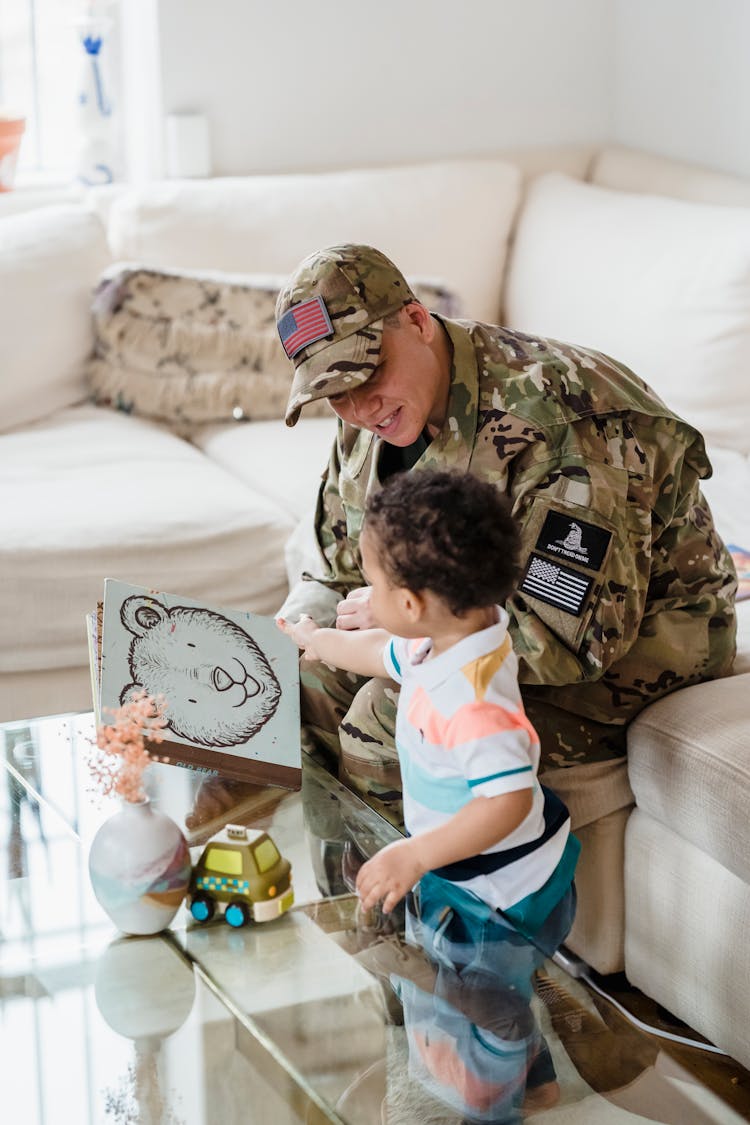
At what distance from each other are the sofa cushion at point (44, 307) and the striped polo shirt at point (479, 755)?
144cm

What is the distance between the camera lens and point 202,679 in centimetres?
139

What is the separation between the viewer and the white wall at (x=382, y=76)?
2.85 metres

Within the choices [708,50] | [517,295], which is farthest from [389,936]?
[708,50]

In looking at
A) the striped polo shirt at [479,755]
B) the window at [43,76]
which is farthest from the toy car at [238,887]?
the window at [43,76]

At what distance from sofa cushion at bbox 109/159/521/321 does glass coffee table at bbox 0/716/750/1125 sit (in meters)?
1.60

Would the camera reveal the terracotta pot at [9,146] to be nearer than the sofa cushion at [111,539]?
No

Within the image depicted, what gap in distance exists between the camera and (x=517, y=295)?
9.14 feet

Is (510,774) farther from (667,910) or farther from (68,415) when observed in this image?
(68,415)

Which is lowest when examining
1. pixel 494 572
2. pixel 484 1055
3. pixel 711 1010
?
pixel 711 1010

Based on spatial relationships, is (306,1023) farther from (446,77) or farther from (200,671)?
(446,77)

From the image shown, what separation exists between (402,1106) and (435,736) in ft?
1.02

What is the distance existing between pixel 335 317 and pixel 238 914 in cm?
57

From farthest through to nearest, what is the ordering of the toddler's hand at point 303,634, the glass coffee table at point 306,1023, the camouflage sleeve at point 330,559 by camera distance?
the camouflage sleeve at point 330,559, the toddler's hand at point 303,634, the glass coffee table at point 306,1023

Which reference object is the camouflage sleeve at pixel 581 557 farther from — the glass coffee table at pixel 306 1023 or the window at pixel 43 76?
the window at pixel 43 76
